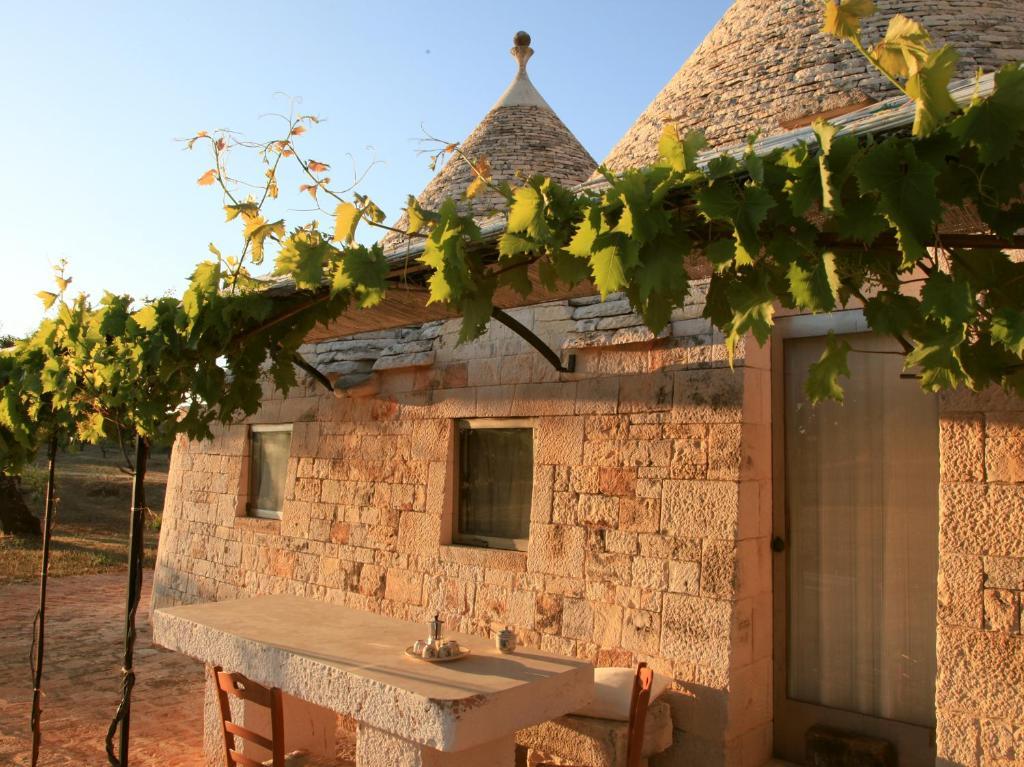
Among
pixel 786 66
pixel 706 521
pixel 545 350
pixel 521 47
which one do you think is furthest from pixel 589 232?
pixel 521 47

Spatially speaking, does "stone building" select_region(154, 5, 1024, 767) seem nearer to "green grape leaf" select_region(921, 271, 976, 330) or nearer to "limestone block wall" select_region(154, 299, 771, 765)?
"limestone block wall" select_region(154, 299, 771, 765)

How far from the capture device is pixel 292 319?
4.32m

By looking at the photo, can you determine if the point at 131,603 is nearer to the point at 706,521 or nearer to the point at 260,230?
the point at 260,230

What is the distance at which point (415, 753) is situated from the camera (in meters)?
3.32

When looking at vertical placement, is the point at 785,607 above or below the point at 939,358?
below

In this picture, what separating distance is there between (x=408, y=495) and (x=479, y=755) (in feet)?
8.85

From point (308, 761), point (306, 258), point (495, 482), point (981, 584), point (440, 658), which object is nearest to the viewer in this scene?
point (306, 258)

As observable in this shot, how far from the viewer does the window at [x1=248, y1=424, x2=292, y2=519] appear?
7523 millimetres

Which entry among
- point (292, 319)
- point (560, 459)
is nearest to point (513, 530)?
point (560, 459)

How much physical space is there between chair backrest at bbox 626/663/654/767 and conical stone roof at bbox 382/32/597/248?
712 cm

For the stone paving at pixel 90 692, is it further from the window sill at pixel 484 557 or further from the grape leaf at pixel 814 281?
the grape leaf at pixel 814 281

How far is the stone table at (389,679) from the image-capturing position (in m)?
3.11

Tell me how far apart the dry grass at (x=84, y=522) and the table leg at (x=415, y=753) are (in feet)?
21.2

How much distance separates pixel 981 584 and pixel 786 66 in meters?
6.81
